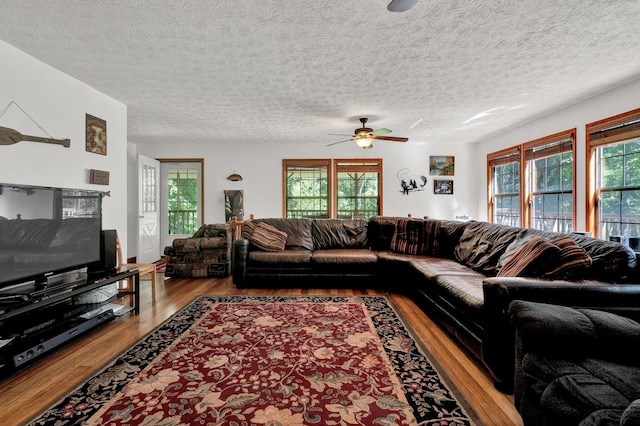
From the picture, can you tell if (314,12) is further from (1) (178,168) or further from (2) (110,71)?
(1) (178,168)

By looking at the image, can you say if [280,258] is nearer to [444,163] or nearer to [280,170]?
[280,170]

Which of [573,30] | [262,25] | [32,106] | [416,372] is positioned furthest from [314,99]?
→ [416,372]

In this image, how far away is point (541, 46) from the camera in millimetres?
2559

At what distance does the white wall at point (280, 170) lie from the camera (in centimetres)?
659

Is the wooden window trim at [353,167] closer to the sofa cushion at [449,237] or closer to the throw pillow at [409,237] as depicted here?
the throw pillow at [409,237]

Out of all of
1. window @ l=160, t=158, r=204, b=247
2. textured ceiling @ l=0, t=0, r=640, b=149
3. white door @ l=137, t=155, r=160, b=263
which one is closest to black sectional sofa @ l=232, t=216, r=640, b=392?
textured ceiling @ l=0, t=0, r=640, b=149

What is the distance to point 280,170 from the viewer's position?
6.64 metres

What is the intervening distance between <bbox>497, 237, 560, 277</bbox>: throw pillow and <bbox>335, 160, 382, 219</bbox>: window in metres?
4.39

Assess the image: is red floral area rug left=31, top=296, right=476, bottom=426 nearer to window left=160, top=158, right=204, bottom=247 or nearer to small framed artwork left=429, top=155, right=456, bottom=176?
window left=160, top=158, right=204, bottom=247

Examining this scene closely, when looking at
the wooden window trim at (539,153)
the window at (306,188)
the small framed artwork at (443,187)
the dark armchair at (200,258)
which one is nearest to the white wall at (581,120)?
the wooden window trim at (539,153)

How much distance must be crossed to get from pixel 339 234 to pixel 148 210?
3903 mm

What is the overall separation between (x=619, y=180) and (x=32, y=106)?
6.17 meters

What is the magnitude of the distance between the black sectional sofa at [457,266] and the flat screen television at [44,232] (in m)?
1.64

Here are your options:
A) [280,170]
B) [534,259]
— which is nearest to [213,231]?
[280,170]
